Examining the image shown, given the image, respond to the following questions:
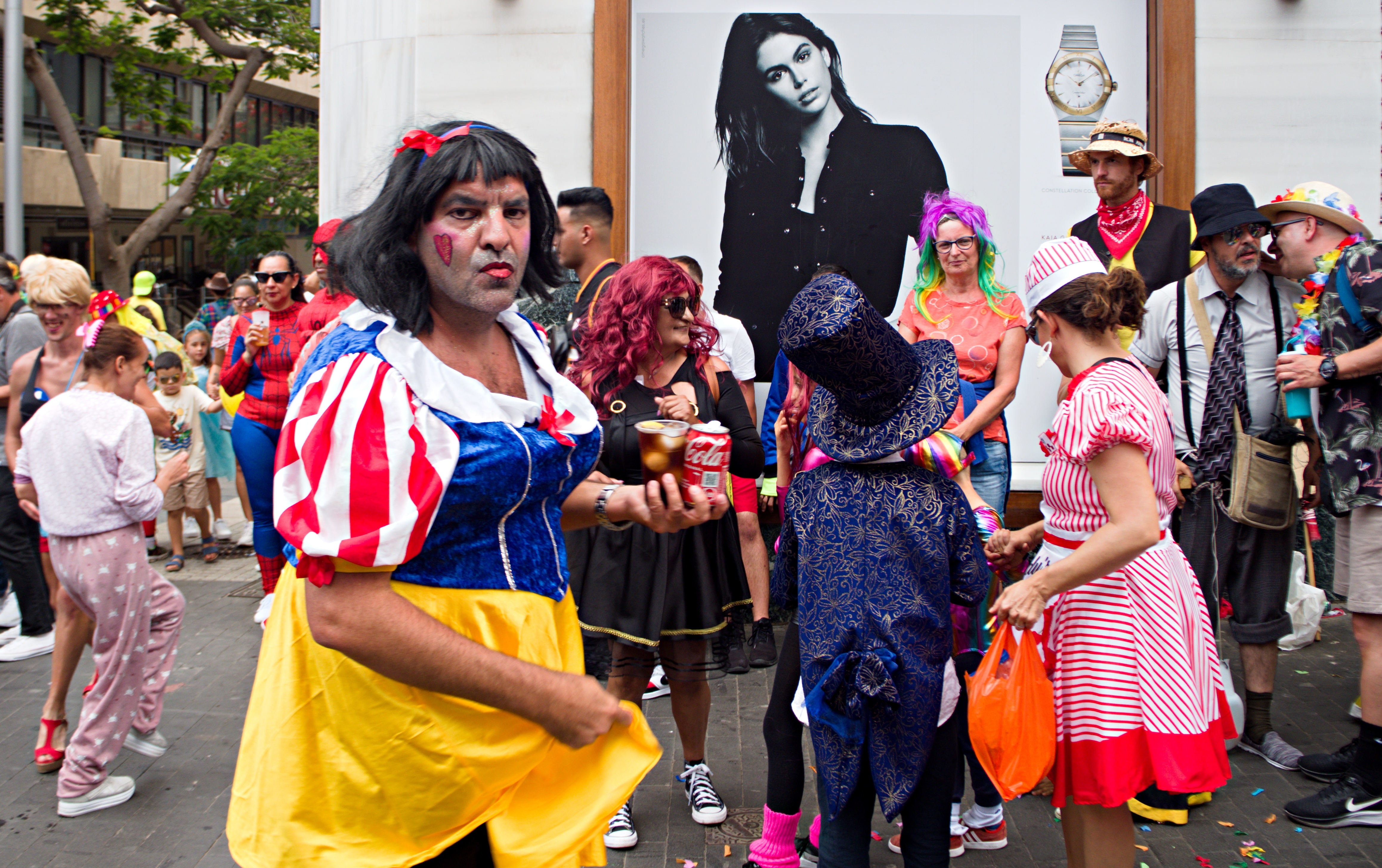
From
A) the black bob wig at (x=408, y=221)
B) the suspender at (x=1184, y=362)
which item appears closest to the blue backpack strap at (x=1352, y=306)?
the suspender at (x=1184, y=362)

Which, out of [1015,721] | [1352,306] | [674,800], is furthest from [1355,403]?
[674,800]

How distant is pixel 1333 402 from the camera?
4277mm

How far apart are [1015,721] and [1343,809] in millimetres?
2016

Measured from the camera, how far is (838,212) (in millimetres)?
6801

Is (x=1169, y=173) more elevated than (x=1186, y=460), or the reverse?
(x=1169, y=173)

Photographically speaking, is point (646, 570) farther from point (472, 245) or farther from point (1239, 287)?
point (1239, 287)

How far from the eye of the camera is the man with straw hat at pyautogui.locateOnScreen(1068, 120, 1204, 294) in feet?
17.8

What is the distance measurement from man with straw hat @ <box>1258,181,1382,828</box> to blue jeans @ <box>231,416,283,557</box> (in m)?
5.16

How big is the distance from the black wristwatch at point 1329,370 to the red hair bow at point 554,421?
3.30 m

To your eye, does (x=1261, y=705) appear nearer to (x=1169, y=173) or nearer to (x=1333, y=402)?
(x=1333, y=402)

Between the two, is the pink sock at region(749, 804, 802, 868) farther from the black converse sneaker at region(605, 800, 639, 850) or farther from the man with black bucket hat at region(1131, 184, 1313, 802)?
the man with black bucket hat at region(1131, 184, 1313, 802)

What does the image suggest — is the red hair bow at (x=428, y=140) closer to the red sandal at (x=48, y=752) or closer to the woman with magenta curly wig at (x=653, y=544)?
the woman with magenta curly wig at (x=653, y=544)

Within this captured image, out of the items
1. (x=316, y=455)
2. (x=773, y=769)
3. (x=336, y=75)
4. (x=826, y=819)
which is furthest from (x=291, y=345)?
(x=316, y=455)

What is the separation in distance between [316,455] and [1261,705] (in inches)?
174
